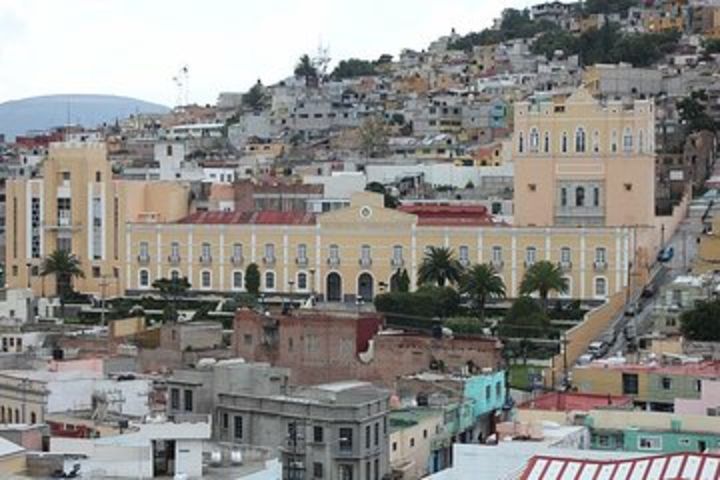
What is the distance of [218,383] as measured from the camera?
115ft

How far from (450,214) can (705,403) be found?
3412 cm

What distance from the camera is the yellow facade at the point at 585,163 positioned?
6750 cm

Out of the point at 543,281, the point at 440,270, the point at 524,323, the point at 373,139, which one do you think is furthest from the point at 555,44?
the point at 524,323

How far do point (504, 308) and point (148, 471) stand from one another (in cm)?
3532

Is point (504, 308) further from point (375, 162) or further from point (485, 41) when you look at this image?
point (485, 41)

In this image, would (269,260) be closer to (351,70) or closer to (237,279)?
(237,279)

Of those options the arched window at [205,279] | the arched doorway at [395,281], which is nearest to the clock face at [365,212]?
the arched doorway at [395,281]

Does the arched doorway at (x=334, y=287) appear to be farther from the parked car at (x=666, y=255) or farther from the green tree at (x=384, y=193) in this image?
the parked car at (x=666, y=255)

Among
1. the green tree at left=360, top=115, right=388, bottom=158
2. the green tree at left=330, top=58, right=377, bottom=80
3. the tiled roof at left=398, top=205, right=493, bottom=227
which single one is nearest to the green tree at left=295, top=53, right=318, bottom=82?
the green tree at left=330, top=58, right=377, bottom=80

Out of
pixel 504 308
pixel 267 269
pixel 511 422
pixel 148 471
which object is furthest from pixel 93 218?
pixel 148 471

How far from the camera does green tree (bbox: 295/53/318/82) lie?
13662cm

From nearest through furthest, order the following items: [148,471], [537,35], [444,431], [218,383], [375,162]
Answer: [148,471], [218,383], [444,431], [375,162], [537,35]

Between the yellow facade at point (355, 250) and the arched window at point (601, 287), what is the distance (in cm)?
3

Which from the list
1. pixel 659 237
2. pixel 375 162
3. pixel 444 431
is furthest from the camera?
pixel 375 162
